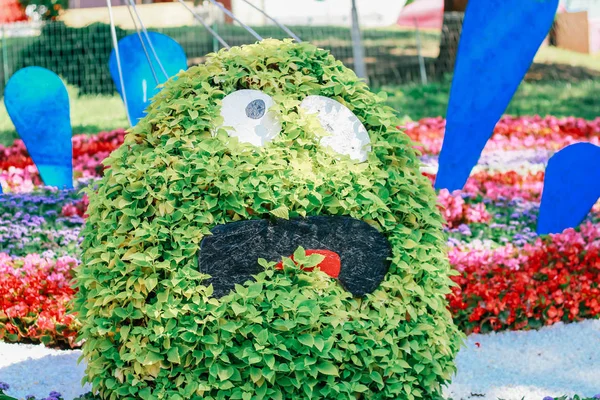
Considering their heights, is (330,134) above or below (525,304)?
above

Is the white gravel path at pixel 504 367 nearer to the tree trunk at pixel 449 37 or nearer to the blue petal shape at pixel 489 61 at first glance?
the blue petal shape at pixel 489 61

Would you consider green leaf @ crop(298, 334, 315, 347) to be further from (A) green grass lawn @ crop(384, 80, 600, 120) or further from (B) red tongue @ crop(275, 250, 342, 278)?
(A) green grass lawn @ crop(384, 80, 600, 120)

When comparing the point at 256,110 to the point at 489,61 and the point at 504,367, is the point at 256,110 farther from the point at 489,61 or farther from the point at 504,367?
the point at 489,61

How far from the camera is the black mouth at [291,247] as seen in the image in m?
3.00

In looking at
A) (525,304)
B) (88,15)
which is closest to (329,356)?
(525,304)

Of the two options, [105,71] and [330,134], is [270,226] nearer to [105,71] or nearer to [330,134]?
[330,134]

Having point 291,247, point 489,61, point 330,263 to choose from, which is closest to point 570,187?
point 489,61

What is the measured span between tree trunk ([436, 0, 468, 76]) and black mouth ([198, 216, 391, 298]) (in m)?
13.0

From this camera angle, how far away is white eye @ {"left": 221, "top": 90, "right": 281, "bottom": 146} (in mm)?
3123

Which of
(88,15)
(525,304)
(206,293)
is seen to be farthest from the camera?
(88,15)

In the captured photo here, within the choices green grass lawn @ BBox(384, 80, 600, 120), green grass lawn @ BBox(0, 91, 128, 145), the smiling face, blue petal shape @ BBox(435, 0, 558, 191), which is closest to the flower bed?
the smiling face

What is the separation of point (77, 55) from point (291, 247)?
1328 cm

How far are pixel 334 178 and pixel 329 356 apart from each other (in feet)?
2.18

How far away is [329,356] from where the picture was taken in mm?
2971
